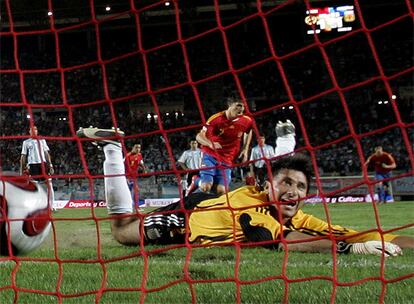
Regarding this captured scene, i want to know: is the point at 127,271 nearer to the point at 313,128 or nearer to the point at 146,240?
the point at 146,240

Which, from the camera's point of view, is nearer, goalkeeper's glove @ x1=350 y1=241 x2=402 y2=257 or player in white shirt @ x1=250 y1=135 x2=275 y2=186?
goalkeeper's glove @ x1=350 y1=241 x2=402 y2=257

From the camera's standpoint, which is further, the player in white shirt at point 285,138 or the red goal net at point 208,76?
the red goal net at point 208,76

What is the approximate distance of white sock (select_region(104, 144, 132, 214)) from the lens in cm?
450

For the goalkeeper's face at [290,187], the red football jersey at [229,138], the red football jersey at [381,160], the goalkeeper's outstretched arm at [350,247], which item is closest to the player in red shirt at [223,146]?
the red football jersey at [229,138]

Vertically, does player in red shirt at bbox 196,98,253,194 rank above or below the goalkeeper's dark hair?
above

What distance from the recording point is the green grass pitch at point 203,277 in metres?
2.75

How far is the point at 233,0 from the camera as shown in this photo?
22141 millimetres

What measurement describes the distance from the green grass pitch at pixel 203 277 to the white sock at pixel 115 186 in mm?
400

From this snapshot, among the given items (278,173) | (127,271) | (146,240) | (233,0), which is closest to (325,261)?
(278,173)

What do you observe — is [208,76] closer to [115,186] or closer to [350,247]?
[115,186]

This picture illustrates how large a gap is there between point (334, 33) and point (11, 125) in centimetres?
1331

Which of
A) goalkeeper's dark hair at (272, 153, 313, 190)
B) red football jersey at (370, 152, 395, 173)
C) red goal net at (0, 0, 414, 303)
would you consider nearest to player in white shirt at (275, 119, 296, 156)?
goalkeeper's dark hair at (272, 153, 313, 190)

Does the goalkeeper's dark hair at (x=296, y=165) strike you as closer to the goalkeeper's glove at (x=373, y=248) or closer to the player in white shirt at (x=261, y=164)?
the goalkeeper's glove at (x=373, y=248)

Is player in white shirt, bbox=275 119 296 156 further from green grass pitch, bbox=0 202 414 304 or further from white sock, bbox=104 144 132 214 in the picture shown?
white sock, bbox=104 144 132 214
